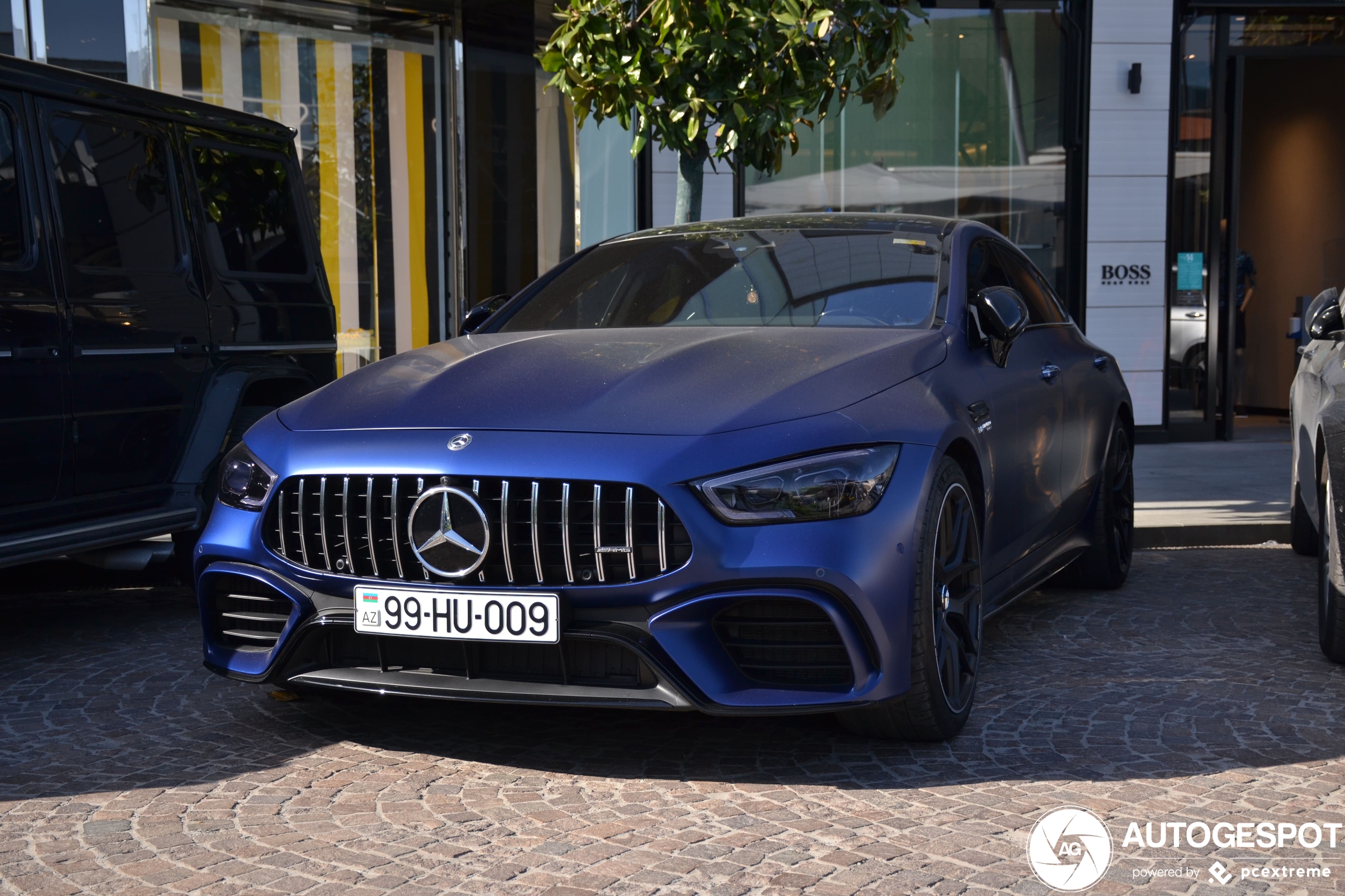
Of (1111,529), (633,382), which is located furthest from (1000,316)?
(1111,529)

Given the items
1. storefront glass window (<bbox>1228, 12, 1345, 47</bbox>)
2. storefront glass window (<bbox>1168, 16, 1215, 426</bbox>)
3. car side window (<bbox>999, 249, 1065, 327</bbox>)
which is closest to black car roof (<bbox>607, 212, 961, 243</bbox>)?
car side window (<bbox>999, 249, 1065, 327</bbox>)

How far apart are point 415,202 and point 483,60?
4.53 feet

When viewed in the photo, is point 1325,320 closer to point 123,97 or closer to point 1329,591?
point 1329,591

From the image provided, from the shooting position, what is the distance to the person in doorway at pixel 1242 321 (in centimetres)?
1605

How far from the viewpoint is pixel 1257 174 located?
57.8ft

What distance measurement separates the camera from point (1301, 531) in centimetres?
746

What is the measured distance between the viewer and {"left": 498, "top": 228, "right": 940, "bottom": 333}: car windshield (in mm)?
4602

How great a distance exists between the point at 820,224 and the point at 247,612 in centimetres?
248

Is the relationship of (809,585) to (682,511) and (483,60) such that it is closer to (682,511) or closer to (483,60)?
(682,511)

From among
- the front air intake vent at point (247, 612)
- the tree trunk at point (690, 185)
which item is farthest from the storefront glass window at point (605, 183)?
the front air intake vent at point (247, 612)

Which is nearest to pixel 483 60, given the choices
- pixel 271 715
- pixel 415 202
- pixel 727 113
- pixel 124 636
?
pixel 415 202

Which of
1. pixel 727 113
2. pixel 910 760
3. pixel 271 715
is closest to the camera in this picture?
pixel 910 760

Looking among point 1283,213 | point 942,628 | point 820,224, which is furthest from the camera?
point 1283,213

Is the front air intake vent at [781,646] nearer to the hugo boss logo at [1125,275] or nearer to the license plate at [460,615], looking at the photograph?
the license plate at [460,615]
